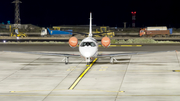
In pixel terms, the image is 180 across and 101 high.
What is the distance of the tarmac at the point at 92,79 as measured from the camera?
17.5 m

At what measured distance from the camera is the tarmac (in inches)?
690

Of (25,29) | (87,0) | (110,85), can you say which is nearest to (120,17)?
(87,0)

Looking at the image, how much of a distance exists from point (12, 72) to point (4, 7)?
120089 mm

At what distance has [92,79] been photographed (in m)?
22.4

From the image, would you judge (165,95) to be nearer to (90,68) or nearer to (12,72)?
(90,68)

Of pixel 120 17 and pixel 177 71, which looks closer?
pixel 177 71

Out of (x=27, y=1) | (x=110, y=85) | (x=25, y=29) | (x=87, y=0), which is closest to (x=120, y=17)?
(x=87, y=0)

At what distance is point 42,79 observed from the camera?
22.5m

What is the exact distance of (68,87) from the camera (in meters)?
19.8

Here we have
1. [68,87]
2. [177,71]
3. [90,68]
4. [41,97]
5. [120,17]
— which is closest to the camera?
[41,97]

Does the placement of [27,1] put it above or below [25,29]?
above

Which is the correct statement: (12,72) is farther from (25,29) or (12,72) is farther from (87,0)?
(87,0)

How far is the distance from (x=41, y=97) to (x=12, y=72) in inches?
346

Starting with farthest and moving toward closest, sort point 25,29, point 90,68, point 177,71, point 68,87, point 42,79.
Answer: point 25,29
point 90,68
point 177,71
point 42,79
point 68,87
